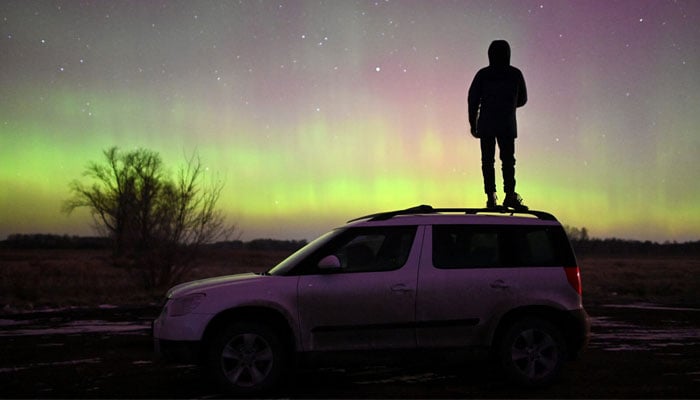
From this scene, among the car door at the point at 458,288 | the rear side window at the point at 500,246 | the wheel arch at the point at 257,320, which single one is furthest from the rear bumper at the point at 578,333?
the wheel arch at the point at 257,320

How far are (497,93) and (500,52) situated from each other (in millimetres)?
579

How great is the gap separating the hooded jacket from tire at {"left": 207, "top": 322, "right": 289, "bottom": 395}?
4.39 meters

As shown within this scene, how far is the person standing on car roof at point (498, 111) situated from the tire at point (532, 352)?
2.50 m

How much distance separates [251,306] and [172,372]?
2088 millimetres

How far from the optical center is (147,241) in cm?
2405

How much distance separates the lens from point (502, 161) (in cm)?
957

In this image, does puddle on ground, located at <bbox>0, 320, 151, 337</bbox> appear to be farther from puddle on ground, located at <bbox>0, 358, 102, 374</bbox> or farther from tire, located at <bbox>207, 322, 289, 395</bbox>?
tire, located at <bbox>207, 322, 289, 395</bbox>

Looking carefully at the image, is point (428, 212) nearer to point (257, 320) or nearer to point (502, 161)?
point (257, 320)

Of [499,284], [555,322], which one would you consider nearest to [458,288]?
[499,284]

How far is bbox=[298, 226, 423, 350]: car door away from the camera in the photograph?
6.98m

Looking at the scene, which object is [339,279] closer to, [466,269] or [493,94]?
[466,269]

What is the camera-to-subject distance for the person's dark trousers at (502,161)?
9.52m

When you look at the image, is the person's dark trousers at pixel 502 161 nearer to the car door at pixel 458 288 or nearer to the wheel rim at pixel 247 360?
the car door at pixel 458 288

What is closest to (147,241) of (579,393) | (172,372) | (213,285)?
(172,372)
